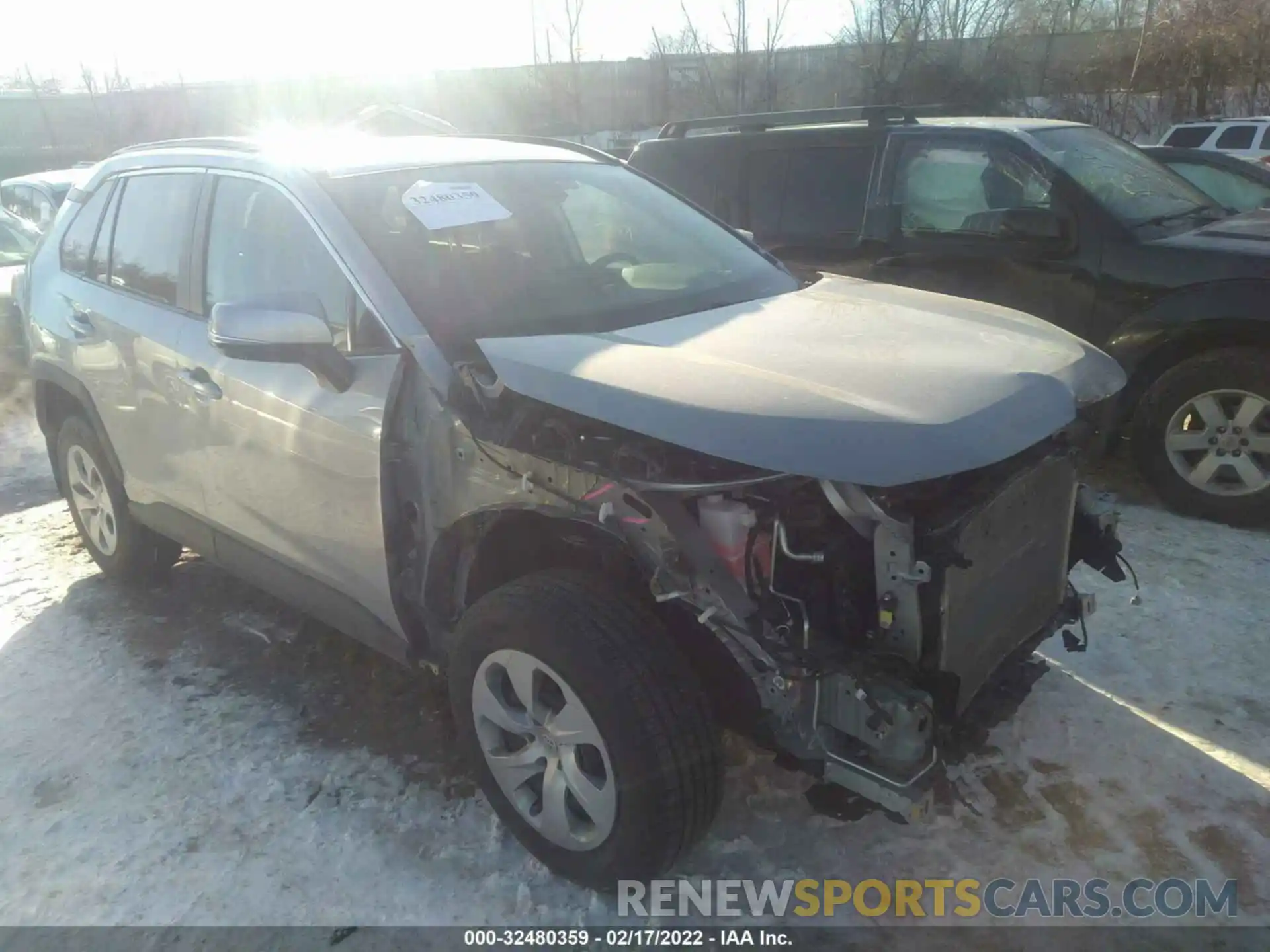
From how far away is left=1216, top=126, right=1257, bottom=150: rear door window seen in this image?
49.2 feet

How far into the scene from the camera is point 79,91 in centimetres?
3200

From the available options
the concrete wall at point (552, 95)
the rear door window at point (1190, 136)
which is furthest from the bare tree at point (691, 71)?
the rear door window at point (1190, 136)

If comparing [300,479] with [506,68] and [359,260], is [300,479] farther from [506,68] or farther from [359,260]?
[506,68]

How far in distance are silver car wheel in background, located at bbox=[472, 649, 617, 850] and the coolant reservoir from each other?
499 millimetres

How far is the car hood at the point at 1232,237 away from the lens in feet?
14.7

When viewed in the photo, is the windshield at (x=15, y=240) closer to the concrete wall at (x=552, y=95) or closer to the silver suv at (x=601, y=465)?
the silver suv at (x=601, y=465)

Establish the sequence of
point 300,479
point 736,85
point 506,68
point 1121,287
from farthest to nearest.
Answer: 1. point 506,68
2. point 736,85
3. point 1121,287
4. point 300,479

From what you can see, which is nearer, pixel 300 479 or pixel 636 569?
pixel 636 569

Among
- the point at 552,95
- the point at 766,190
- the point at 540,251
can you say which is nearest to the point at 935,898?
the point at 540,251

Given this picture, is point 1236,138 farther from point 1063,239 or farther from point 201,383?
point 201,383

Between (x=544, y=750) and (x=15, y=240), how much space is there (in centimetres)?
913

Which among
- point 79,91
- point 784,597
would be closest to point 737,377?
point 784,597

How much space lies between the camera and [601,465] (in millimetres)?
2320

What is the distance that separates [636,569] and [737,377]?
0.60 metres
